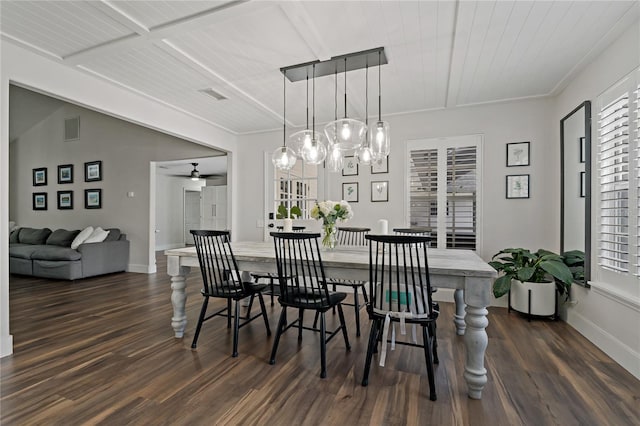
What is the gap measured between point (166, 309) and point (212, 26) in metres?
2.97

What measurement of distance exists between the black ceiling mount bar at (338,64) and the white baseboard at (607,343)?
291 centimetres

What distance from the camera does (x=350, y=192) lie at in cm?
474

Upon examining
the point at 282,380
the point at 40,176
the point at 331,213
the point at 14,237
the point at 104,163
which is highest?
the point at 104,163

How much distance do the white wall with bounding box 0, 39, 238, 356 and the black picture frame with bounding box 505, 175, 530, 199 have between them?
422 cm

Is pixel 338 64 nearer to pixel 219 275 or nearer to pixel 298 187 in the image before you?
pixel 219 275

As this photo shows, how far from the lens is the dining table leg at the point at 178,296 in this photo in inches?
111

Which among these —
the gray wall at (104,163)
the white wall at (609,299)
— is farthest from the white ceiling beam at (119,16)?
the white wall at (609,299)

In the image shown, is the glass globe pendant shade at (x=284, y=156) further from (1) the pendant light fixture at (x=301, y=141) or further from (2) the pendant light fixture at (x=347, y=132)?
(2) the pendant light fixture at (x=347, y=132)

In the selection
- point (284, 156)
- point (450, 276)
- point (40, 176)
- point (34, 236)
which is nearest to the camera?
point (450, 276)

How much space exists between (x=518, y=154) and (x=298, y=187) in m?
3.06

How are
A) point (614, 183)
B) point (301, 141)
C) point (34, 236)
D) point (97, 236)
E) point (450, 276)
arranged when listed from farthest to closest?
point (34, 236), point (97, 236), point (301, 141), point (614, 183), point (450, 276)

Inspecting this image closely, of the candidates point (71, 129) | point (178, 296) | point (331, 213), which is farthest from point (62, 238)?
point (331, 213)

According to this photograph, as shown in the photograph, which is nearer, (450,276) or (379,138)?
(450,276)

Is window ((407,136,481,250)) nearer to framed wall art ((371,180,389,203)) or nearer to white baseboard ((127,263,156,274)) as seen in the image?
framed wall art ((371,180,389,203))
